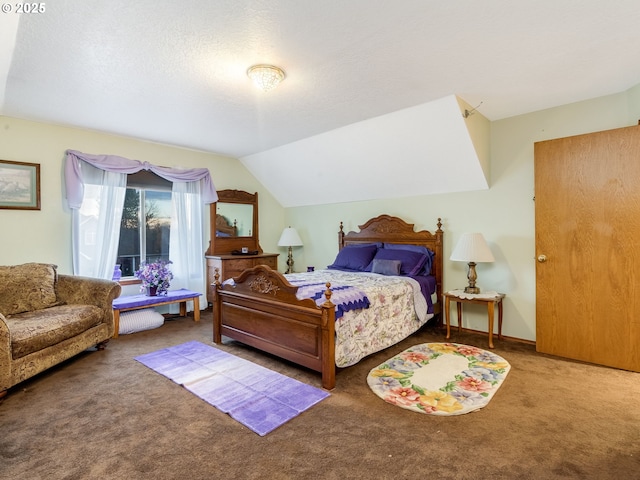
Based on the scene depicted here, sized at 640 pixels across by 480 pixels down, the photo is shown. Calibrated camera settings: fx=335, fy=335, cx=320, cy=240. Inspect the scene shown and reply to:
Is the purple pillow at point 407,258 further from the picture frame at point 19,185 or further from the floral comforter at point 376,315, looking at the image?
the picture frame at point 19,185

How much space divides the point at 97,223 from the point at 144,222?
621mm

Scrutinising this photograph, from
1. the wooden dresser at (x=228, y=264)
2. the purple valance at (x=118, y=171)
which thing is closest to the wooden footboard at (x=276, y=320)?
the wooden dresser at (x=228, y=264)

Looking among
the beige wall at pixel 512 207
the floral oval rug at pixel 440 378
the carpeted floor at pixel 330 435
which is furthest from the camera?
the beige wall at pixel 512 207

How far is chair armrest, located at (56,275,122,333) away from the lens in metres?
3.33

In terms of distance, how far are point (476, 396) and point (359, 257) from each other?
7.65 ft

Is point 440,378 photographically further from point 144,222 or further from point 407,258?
point 144,222

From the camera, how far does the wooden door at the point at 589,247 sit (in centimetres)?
277

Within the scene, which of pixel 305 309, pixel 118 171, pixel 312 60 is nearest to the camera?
pixel 312 60

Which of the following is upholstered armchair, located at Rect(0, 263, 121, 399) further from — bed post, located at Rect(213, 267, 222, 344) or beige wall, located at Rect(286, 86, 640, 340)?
beige wall, located at Rect(286, 86, 640, 340)

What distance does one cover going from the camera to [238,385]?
8.43 ft

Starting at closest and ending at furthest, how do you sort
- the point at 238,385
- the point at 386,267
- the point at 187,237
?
1. the point at 238,385
2. the point at 386,267
3. the point at 187,237

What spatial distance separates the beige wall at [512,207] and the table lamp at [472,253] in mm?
306

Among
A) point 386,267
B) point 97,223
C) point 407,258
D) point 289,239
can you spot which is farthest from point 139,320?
point 407,258

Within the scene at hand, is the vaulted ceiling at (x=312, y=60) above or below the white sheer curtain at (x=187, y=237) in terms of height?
above
